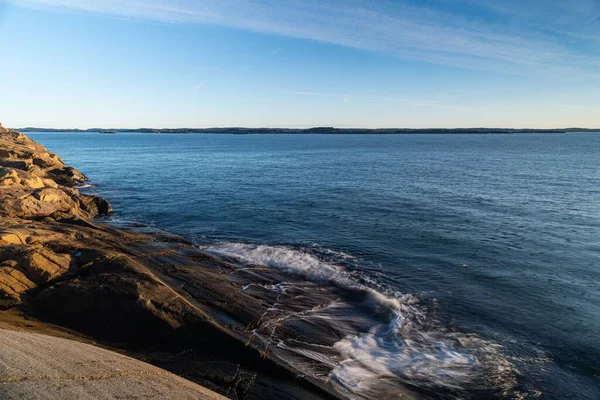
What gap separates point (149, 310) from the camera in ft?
35.2

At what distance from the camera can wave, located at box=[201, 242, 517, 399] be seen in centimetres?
1045

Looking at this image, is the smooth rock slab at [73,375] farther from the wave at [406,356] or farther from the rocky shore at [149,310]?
the wave at [406,356]

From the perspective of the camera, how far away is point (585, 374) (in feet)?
36.6

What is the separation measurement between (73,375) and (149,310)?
3912 millimetres

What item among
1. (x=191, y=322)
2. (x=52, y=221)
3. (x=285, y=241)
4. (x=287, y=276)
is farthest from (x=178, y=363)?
(x=52, y=221)

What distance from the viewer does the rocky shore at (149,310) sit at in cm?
930

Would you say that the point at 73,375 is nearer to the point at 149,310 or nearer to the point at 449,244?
the point at 149,310

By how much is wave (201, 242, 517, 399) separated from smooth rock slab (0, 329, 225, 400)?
15.0 feet

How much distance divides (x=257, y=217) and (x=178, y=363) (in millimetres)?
20769

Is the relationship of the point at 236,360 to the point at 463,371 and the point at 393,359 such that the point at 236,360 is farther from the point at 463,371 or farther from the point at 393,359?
the point at 463,371

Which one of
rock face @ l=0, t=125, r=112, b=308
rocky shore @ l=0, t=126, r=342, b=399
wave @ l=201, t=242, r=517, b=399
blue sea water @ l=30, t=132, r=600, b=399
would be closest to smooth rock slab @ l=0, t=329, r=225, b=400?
rocky shore @ l=0, t=126, r=342, b=399

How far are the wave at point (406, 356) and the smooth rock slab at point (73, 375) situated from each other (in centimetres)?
456

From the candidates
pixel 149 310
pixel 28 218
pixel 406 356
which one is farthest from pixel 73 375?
pixel 28 218

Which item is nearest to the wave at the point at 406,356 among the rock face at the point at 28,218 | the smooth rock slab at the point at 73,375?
the smooth rock slab at the point at 73,375
